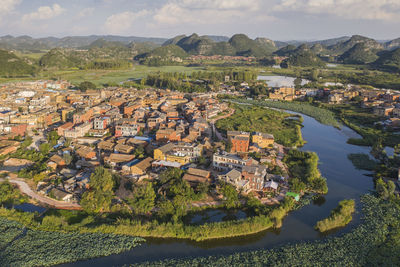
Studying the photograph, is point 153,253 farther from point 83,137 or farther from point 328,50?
point 328,50

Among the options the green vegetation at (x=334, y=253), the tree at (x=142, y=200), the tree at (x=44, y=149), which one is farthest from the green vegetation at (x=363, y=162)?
the tree at (x=44, y=149)

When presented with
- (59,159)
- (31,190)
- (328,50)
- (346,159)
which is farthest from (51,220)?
(328,50)

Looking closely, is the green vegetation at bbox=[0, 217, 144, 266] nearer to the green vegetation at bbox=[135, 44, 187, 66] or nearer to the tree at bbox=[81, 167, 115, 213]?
the tree at bbox=[81, 167, 115, 213]

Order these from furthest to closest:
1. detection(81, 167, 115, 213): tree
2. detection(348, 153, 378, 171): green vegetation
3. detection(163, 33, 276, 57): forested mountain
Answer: detection(163, 33, 276, 57): forested mountain
detection(348, 153, 378, 171): green vegetation
detection(81, 167, 115, 213): tree

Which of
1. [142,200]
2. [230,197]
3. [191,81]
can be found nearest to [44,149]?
[142,200]

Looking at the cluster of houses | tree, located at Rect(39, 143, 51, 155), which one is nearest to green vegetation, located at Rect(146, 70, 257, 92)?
the cluster of houses
